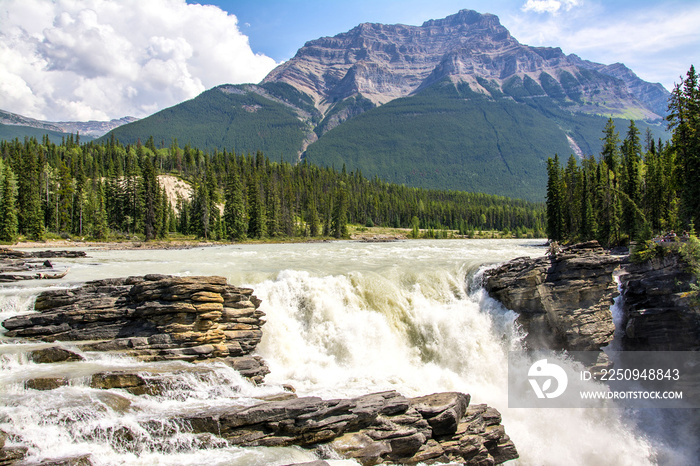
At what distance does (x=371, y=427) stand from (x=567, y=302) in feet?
55.4

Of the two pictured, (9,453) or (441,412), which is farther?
(441,412)

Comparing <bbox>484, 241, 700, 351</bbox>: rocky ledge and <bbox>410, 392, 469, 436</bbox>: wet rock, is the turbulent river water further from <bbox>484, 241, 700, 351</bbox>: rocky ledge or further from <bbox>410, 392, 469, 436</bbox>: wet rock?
<bbox>410, 392, 469, 436</bbox>: wet rock

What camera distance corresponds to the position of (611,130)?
60.9 metres

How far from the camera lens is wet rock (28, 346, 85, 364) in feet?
44.9

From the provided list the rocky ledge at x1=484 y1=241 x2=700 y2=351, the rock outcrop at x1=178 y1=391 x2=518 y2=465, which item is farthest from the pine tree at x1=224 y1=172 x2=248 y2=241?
the rock outcrop at x1=178 y1=391 x2=518 y2=465

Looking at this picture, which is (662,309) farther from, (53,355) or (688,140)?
(53,355)

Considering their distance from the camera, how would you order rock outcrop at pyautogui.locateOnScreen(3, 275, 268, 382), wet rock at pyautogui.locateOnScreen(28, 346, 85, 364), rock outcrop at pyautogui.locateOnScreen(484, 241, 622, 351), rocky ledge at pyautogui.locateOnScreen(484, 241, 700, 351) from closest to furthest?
wet rock at pyautogui.locateOnScreen(28, 346, 85, 364), rock outcrop at pyautogui.locateOnScreen(3, 275, 268, 382), rocky ledge at pyautogui.locateOnScreen(484, 241, 700, 351), rock outcrop at pyautogui.locateOnScreen(484, 241, 622, 351)

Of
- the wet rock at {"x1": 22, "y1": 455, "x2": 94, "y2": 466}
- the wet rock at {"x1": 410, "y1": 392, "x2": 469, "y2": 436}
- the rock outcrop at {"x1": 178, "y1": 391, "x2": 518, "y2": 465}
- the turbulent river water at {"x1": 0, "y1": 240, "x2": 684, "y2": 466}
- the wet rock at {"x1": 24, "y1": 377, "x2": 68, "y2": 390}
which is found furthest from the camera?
the wet rock at {"x1": 410, "y1": 392, "x2": 469, "y2": 436}

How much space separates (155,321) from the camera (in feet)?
55.4

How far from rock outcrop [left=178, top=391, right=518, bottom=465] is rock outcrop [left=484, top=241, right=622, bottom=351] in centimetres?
1098

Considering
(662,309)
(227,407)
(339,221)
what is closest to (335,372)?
(227,407)

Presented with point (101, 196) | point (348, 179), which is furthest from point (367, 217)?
point (101, 196)

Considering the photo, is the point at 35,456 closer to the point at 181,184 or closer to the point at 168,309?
the point at 168,309

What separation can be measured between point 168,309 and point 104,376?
4.81 metres
